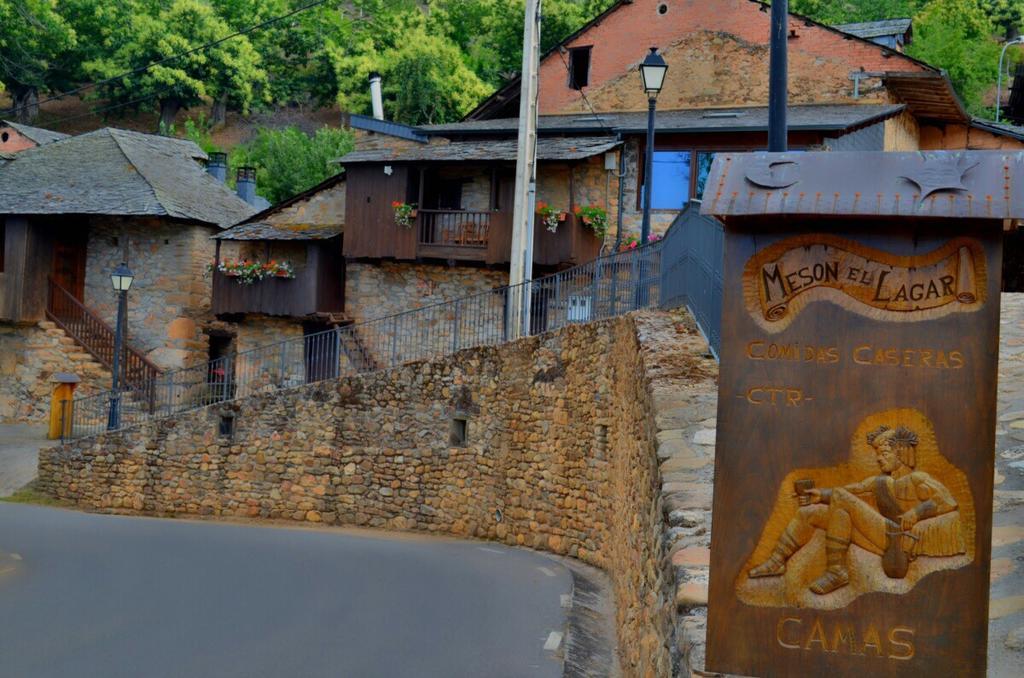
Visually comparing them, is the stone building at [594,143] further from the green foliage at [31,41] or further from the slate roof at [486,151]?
the green foliage at [31,41]

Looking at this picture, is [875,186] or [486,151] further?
[486,151]

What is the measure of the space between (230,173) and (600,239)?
28122mm

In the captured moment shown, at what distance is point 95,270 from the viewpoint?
1113 inches

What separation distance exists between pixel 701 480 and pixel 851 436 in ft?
8.77

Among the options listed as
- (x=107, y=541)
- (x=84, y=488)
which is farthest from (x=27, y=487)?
(x=107, y=541)

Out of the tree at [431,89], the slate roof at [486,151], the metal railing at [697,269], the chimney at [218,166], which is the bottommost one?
the metal railing at [697,269]

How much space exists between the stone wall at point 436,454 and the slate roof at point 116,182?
8472mm

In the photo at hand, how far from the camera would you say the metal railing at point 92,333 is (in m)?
26.1

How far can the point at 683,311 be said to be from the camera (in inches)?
456

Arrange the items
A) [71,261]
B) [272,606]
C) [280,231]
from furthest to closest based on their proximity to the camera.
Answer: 1. [71,261]
2. [280,231]
3. [272,606]

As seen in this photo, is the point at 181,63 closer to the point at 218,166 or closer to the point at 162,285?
the point at 218,166

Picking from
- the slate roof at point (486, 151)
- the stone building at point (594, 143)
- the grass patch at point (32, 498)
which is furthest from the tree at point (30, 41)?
the grass patch at point (32, 498)

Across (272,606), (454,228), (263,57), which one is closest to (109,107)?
(263,57)

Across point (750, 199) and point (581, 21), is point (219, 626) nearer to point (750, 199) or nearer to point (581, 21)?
point (750, 199)
